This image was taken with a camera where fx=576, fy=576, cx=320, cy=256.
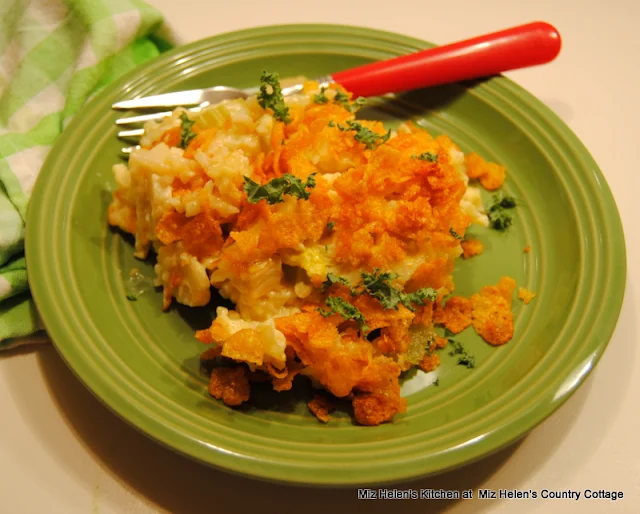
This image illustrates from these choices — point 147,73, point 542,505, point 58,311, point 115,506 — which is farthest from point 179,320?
point 542,505

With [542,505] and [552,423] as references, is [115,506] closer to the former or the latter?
[542,505]

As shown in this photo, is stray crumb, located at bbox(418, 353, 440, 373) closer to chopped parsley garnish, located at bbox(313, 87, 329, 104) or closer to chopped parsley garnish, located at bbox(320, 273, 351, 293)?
chopped parsley garnish, located at bbox(320, 273, 351, 293)

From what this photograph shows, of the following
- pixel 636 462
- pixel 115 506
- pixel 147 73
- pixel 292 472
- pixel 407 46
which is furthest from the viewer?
pixel 407 46

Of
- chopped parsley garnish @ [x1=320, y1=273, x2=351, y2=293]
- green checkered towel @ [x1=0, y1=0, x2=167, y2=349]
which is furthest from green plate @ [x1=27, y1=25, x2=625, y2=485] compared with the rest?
chopped parsley garnish @ [x1=320, y1=273, x2=351, y2=293]

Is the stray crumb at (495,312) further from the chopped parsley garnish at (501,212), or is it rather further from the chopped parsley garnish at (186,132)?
the chopped parsley garnish at (186,132)

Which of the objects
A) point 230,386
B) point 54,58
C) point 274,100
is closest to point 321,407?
point 230,386

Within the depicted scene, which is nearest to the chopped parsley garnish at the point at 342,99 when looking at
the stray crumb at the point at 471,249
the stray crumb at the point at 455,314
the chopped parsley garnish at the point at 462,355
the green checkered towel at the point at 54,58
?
the stray crumb at the point at 471,249
